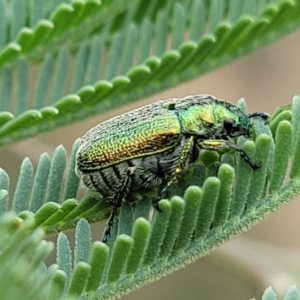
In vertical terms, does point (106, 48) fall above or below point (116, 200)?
above

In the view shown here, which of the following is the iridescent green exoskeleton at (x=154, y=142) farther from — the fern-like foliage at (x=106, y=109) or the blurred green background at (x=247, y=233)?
the blurred green background at (x=247, y=233)

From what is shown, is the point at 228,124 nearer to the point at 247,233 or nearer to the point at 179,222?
the point at 179,222

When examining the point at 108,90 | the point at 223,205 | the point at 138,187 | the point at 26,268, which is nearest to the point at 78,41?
the point at 108,90

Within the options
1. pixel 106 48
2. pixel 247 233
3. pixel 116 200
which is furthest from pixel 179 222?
pixel 247 233

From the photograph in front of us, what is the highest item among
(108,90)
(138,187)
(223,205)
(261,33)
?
(261,33)

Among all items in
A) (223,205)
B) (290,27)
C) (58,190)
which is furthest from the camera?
(290,27)

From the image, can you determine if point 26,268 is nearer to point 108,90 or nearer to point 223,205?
point 223,205
